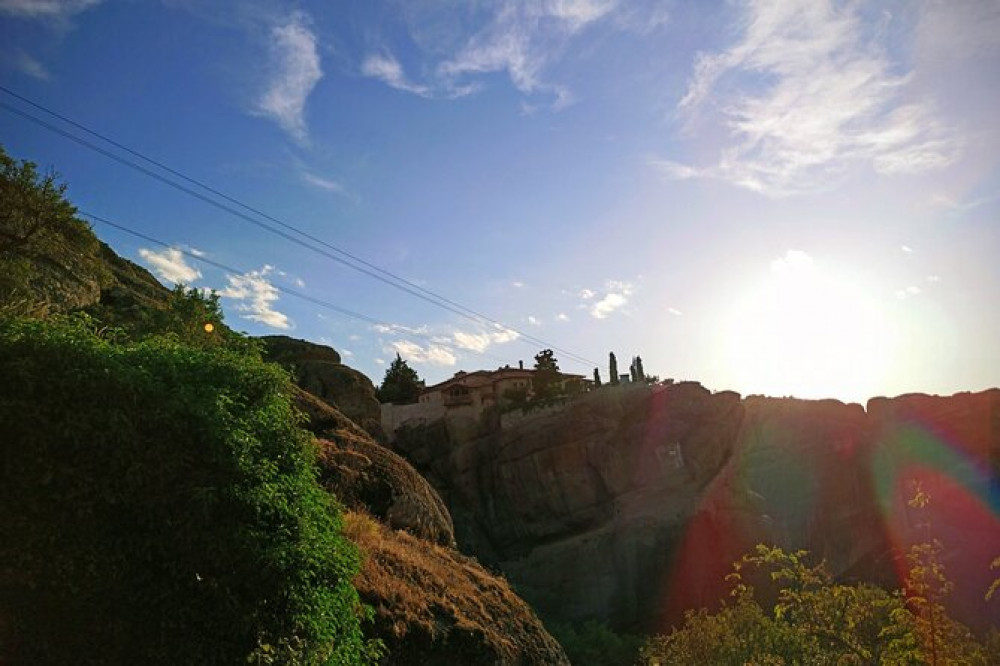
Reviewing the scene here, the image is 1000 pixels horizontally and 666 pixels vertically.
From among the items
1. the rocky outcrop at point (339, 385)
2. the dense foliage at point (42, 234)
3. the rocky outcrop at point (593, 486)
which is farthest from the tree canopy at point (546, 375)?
the dense foliage at point (42, 234)

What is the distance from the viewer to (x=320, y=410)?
681 inches

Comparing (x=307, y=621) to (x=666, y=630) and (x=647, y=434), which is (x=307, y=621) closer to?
(x=666, y=630)

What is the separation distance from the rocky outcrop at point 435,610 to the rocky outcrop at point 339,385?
21945 millimetres

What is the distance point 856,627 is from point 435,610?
6847 millimetres

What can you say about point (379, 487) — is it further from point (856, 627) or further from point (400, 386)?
point (400, 386)

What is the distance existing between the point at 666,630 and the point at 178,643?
121ft

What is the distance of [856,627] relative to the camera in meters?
7.62

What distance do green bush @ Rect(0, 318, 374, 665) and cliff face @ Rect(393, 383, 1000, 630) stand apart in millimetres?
33925

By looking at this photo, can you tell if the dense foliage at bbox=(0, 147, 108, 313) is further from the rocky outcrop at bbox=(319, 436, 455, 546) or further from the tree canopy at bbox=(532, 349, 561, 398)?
the tree canopy at bbox=(532, 349, 561, 398)

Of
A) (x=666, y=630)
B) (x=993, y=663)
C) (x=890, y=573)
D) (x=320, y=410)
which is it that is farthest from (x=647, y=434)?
(x=993, y=663)

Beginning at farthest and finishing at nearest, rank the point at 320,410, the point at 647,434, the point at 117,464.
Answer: the point at 647,434, the point at 320,410, the point at 117,464

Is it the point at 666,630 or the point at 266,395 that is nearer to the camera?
the point at 266,395

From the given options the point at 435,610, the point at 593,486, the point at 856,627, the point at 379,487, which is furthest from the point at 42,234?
the point at 593,486

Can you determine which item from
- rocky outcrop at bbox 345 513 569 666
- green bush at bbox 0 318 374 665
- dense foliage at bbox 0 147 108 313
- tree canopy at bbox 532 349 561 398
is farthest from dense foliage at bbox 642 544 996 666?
tree canopy at bbox 532 349 561 398
